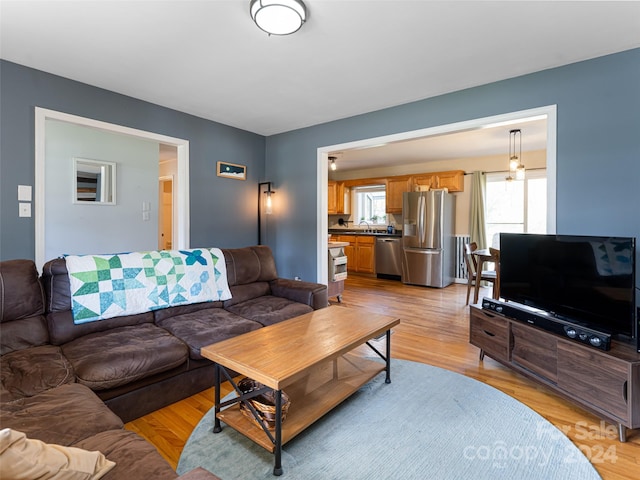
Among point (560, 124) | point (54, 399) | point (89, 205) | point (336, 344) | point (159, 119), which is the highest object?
point (159, 119)

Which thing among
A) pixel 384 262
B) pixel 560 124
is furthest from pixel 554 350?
pixel 384 262

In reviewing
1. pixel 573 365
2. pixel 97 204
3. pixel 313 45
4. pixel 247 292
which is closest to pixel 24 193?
pixel 97 204

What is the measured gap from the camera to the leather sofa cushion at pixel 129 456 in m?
1.05

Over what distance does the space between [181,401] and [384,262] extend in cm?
531

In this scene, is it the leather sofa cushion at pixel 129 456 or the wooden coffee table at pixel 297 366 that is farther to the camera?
the wooden coffee table at pixel 297 366

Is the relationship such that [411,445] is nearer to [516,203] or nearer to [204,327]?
[204,327]

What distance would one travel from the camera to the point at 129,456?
1146 millimetres

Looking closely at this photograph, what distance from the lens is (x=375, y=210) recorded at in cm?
800

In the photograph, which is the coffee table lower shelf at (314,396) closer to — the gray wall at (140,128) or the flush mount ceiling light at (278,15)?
the flush mount ceiling light at (278,15)

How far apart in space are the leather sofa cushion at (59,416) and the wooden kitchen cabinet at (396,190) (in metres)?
6.32

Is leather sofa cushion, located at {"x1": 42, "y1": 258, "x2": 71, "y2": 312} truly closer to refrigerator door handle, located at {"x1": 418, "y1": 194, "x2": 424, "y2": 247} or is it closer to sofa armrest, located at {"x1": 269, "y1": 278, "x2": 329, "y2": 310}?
sofa armrest, located at {"x1": 269, "y1": 278, "x2": 329, "y2": 310}

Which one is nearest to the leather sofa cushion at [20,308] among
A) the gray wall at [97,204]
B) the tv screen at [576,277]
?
the gray wall at [97,204]

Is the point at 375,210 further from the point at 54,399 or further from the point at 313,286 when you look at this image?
the point at 54,399

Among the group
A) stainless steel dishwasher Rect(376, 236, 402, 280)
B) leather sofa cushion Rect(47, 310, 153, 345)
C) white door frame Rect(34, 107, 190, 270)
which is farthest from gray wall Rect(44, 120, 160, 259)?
stainless steel dishwasher Rect(376, 236, 402, 280)
